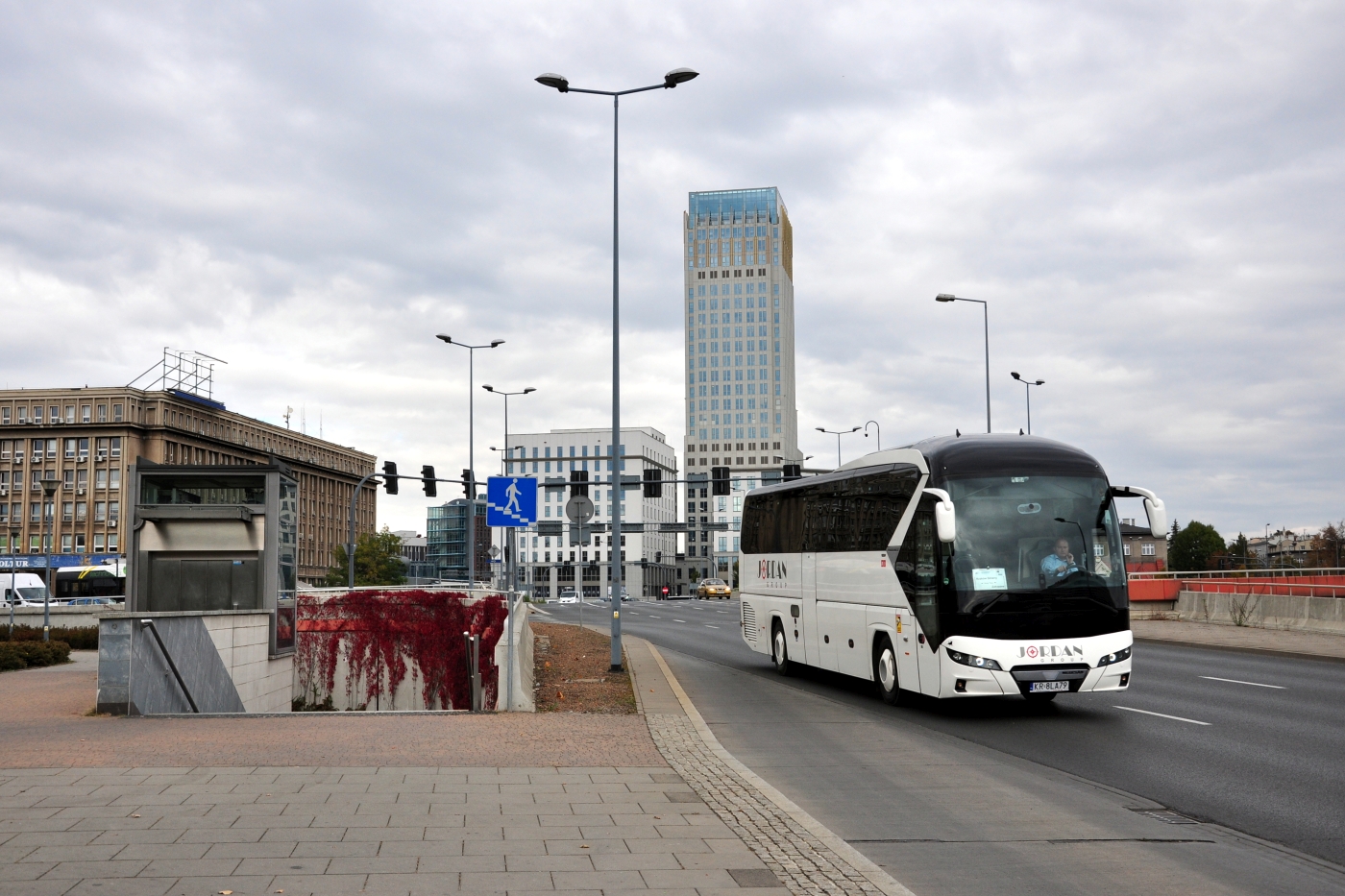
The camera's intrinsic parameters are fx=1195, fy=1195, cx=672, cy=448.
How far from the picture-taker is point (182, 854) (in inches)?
259

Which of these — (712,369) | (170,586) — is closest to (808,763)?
(170,586)

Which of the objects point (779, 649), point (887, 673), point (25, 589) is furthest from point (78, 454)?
point (887, 673)

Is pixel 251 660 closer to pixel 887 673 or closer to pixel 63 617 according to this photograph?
pixel 887 673

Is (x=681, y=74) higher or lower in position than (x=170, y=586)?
higher

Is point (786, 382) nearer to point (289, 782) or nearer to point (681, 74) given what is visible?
point (681, 74)

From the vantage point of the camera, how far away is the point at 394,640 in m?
25.3

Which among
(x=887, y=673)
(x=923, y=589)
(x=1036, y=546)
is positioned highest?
(x=1036, y=546)

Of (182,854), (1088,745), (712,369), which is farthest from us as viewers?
(712,369)

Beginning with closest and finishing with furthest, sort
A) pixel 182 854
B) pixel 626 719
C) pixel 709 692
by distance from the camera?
pixel 182 854, pixel 626 719, pixel 709 692

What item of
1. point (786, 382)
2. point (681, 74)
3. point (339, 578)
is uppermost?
point (786, 382)

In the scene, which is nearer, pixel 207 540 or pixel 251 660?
pixel 251 660

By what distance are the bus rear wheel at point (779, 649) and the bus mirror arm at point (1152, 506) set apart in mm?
7651

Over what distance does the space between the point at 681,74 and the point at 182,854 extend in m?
18.7

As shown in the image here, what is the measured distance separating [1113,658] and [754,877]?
9.43 m
